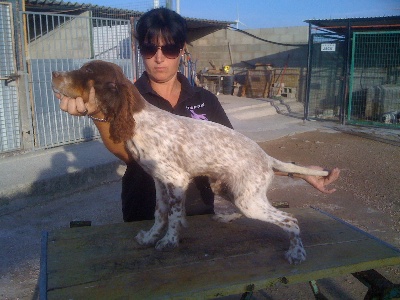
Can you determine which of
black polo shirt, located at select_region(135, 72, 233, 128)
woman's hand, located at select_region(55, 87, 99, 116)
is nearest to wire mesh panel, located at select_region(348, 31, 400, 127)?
black polo shirt, located at select_region(135, 72, 233, 128)

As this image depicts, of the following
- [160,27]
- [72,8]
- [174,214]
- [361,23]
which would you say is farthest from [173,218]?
[361,23]

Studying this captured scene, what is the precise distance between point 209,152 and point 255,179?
13.9 inches

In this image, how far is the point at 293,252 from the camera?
2375 mm

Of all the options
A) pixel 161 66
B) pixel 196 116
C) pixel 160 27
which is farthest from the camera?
pixel 196 116

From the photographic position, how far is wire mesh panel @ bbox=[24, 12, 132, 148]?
23.3 ft

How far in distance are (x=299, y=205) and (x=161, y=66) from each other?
360 centimetres

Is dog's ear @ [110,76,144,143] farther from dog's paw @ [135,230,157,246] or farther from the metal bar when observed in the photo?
the metal bar

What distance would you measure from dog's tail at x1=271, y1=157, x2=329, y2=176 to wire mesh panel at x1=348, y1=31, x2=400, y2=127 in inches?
390

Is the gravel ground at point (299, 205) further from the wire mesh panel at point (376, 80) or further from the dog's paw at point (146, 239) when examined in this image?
the wire mesh panel at point (376, 80)

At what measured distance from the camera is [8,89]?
6.76 meters

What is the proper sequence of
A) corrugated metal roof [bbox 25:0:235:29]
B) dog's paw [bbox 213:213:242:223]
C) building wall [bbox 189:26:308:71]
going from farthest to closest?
building wall [bbox 189:26:308:71] → corrugated metal roof [bbox 25:0:235:29] → dog's paw [bbox 213:213:242:223]

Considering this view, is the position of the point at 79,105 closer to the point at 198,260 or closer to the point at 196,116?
the point at 196,116

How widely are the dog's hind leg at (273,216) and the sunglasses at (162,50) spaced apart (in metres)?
1.13

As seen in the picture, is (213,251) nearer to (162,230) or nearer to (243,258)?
(243,258)
